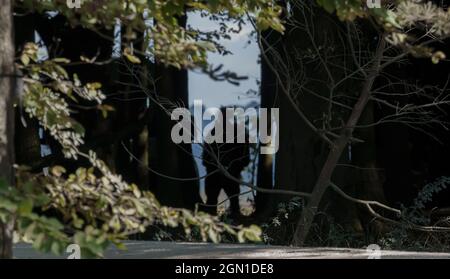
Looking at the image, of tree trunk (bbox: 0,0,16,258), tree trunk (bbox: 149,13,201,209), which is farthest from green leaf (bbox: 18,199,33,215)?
tree trunk (bbox: 149,13,201,209)

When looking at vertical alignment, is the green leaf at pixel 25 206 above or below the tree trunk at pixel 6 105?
below

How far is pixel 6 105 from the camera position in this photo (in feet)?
13.8

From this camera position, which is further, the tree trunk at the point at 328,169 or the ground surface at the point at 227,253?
the tree trunk at the point at 328,169

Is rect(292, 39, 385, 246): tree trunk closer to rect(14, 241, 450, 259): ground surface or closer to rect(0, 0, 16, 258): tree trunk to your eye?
rect(14, 241, 450, 259): ground surface

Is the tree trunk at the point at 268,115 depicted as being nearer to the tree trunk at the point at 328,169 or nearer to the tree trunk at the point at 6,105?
the tree trunk at the point at 328,169

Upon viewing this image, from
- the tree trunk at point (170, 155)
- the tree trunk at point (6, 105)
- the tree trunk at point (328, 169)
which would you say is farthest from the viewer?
the tree trunk at point (170, 155)

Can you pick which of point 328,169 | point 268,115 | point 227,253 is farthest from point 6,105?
point 268,115

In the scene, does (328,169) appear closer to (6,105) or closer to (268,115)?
(268,115)

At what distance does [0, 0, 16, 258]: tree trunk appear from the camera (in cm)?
417

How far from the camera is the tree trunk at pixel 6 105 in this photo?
4168 mm

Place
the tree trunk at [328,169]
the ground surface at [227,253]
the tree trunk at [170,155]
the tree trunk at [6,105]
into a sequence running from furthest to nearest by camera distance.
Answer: the tree trunk at [170,155]
the tree trunk at [328,169]
the ground surface at [227,253]
the tree trunk at [6,105]

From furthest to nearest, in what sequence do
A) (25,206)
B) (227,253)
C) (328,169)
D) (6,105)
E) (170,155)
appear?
(170,155) → (328,169) → (227,253) → (6,105) → (25,206)

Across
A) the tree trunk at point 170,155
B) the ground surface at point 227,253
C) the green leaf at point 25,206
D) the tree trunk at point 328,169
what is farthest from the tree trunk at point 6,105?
the tree trunk at point 170,155

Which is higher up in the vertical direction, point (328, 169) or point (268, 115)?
point (268, 115)
